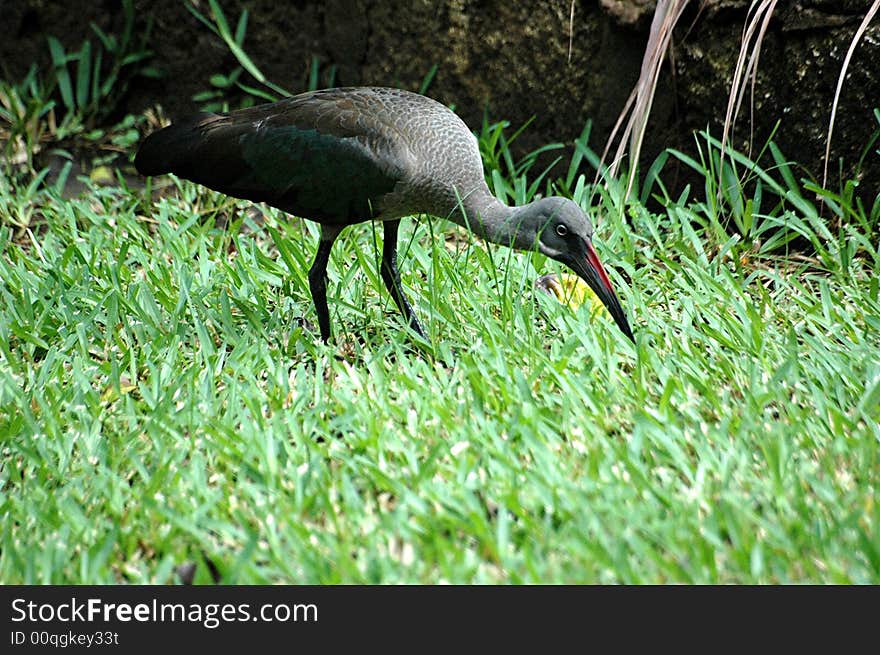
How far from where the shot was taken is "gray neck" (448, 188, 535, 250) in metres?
3.71

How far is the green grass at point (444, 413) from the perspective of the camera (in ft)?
7.97

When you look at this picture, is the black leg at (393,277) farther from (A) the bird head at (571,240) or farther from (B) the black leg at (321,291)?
(A) the bird head at (571,240)

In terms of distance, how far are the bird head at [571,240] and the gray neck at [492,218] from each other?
Result: 0.06 meters

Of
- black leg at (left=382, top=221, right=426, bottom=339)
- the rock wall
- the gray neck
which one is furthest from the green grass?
the rock wall

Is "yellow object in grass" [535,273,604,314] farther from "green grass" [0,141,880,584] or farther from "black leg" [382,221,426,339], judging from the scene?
"black leg" [382,221,426,339]

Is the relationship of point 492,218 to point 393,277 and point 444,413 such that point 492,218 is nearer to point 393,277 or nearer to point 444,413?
point 393,277

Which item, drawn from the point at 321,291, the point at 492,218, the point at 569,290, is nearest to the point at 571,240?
the point at 492,218

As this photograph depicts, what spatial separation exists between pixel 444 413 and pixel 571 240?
938 mm

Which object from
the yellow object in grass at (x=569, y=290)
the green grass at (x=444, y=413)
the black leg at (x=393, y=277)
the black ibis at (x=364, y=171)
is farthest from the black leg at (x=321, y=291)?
the yellow object in grass at (x=569, y=290)

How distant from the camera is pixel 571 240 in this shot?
360cm

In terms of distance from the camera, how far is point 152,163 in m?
3.84
